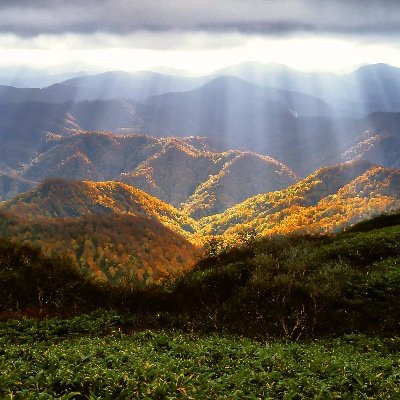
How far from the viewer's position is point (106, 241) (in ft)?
332

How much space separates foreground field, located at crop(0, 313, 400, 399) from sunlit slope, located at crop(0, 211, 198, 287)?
56.9 metres

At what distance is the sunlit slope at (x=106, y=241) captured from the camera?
86.6m

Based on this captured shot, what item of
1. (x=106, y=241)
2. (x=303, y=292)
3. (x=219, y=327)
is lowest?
(x=106, y=241)

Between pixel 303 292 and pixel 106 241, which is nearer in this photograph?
pixel 303 292

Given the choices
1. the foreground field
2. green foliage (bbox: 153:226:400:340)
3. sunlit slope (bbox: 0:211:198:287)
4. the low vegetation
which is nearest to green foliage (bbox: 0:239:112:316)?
the low vegetation

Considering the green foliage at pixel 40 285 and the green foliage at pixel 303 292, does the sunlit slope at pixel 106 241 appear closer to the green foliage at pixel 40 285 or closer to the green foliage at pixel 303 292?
the green foliage at pixel 40 285

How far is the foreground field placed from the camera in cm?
1291

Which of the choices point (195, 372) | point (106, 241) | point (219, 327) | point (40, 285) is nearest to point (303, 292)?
point (219, 327)

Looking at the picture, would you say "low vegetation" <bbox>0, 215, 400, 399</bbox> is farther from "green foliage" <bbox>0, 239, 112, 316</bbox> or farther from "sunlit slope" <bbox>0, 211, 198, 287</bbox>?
"sunlit slope" <bbox>0, 211, 198, 287</bbox>

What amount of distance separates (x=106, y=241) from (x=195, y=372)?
88.2m

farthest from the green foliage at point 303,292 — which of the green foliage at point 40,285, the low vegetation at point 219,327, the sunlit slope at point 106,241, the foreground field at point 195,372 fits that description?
the sunlit slope at point 106,241

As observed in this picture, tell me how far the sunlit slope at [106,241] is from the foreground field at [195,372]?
56860 millimetres

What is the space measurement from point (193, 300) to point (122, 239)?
7521 centimetres

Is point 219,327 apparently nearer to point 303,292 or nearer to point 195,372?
point 303,292
